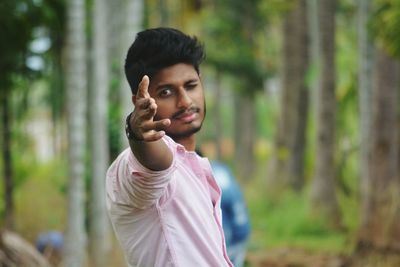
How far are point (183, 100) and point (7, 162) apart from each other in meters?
8.09

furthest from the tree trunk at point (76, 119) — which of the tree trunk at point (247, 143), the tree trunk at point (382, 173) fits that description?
the tree trunk at point (247, 143)

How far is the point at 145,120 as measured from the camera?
8.07ft

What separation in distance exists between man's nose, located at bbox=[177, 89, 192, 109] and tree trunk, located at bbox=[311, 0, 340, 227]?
10.1 meters

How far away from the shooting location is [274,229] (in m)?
15.0

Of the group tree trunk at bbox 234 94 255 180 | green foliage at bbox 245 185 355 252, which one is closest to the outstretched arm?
green foliage at bbox 245 185 355 252

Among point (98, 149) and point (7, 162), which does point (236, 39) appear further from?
point (98, 149)

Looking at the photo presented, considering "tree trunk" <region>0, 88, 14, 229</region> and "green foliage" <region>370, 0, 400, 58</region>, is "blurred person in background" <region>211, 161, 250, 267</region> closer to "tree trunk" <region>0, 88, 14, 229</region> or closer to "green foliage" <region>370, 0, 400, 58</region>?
"green foliage" <region>370, 0, 400, 58</region>

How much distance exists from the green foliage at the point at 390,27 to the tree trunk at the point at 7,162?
4.28 metres

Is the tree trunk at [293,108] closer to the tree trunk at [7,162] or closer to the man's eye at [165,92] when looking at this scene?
the tree trunk at [7,162]

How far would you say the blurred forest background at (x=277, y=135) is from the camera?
841cm

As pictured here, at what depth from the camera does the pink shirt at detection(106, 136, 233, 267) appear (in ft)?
9.05

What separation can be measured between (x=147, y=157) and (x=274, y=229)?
12.6 m

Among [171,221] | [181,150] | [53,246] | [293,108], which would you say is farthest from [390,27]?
[293,108]

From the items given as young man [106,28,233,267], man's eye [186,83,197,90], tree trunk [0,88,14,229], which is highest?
man's eye [186,83,197,90]
